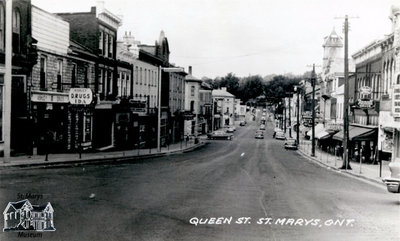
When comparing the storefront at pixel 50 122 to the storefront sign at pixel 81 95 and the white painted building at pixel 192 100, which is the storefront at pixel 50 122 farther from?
the white painted building at pixel 192 100

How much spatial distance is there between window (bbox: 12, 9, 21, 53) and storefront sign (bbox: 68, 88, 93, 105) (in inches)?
144

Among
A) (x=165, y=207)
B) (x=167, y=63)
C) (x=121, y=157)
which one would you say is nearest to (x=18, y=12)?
(x=121, y=157)

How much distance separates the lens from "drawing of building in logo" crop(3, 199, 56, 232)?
10.6 metres

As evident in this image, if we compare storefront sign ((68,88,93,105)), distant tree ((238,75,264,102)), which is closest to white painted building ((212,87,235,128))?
distant tree ((238,75,264,102))

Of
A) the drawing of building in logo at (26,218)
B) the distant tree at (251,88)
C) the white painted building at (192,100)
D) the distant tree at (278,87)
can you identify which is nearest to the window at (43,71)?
the drawing of building in logo at (26,218)

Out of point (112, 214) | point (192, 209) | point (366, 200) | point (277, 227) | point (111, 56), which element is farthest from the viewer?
point (111, 56)

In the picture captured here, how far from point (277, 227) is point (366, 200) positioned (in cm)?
641

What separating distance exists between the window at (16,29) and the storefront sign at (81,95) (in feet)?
12.0

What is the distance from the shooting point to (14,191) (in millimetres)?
14695

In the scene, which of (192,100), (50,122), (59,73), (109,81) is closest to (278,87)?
(192,100)

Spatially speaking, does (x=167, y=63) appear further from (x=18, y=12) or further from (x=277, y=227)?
(x=277, y=227)

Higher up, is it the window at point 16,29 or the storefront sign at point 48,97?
the window at point 16,29

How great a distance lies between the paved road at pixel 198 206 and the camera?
36.4ft

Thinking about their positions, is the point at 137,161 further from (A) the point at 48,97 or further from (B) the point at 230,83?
(B) the point at 230,83
